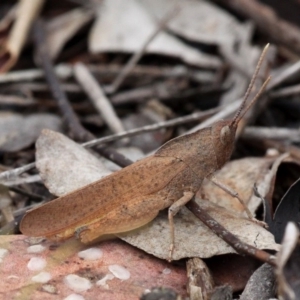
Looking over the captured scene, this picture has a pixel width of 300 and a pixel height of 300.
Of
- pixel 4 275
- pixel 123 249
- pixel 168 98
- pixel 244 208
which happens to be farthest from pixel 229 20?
pixel 4 275

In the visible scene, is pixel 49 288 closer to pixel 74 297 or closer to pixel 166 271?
pixel 74 297

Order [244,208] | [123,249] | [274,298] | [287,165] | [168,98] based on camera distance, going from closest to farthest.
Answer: [274,298], [123,249], [244,208], [287,165], [168,98]

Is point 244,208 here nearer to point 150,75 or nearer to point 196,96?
point 196,96

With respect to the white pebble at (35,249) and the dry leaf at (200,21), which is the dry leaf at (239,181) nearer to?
the white pebble at (35,249)

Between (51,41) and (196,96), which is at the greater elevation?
(51,41)

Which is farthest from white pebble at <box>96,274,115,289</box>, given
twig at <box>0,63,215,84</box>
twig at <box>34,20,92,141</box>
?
twig at <box>0,63,215,84</box>

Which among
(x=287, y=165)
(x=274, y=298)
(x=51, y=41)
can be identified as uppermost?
(x=51, y=41)

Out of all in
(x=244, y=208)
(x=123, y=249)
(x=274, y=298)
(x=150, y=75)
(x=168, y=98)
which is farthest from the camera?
(x=150, y=75)
